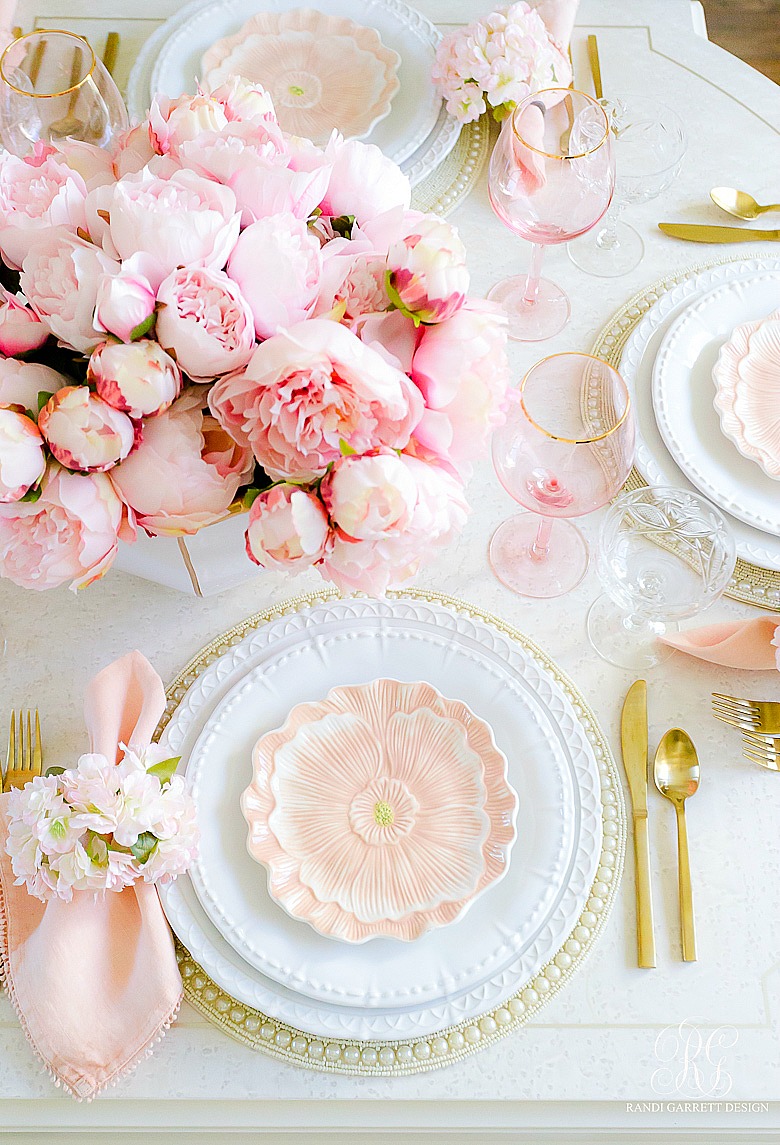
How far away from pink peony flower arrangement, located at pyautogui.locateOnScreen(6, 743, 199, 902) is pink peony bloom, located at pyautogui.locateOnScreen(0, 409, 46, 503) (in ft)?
0.69

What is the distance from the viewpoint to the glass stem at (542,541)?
36.3 inches

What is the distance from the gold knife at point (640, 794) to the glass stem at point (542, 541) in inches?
6.2

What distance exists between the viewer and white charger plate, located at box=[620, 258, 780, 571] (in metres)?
0.92

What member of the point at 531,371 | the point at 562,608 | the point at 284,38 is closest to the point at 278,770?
the point at 562,608

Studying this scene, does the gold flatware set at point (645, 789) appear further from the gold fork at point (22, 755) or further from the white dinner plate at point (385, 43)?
the white dinner plate at point (385, 43)

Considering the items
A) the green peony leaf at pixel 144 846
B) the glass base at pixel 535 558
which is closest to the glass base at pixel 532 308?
the glass base at pixel 535 558

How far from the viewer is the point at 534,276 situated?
1052 mm

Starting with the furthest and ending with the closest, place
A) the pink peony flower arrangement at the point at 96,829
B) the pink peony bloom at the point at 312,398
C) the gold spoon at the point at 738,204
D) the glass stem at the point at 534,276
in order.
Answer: the gold spoon at the point at 738,204, the glass stem at the point at 534,276, the pink peony flower arrangement at the point at 96,829, the pink peony bloom at the point at 312,398

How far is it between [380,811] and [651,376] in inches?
21.3

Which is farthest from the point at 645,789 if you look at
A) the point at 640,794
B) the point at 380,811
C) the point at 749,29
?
the point at 749,29

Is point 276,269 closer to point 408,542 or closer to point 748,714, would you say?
point 408,542

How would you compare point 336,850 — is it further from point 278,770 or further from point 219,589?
point 219,589

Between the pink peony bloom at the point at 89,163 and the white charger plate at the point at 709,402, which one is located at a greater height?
the pink peony bloom at the point at 89,163

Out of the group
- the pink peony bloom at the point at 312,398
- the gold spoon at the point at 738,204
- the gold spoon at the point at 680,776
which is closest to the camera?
the pink peony bloom at the point at 312,398
